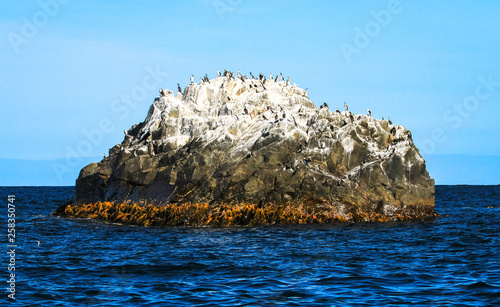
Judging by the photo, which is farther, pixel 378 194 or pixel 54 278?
pixel 378 194

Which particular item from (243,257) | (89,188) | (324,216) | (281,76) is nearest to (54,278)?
(243,257)

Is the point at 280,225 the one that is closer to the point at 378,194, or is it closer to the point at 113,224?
the point at 378,194

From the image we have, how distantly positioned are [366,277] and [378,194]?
1994 cm

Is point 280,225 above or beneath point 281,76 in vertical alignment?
beneath

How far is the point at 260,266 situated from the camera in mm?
25109

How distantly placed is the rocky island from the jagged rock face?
0.08m

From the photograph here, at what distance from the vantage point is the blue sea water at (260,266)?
64.4 feet

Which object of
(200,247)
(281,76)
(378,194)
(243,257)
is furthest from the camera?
(281,76)

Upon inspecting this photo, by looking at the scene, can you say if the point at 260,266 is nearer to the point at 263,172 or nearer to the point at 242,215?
the point at 242,215

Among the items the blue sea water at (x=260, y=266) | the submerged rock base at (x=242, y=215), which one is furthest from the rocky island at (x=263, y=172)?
the blue sea water at (x=260, y=266)

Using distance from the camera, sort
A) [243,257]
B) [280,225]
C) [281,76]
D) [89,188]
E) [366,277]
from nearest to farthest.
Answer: [366,277] < [243,257] < [280,225] < [89,188] < [281,76]

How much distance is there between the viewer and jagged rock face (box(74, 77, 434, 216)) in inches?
1606

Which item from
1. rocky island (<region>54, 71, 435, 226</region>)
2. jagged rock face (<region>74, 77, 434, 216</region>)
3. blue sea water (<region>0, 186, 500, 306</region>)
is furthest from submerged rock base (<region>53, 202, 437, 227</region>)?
blue sea water (<region>0, 186, 500, 306</region>)

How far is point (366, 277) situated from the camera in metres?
22.6
